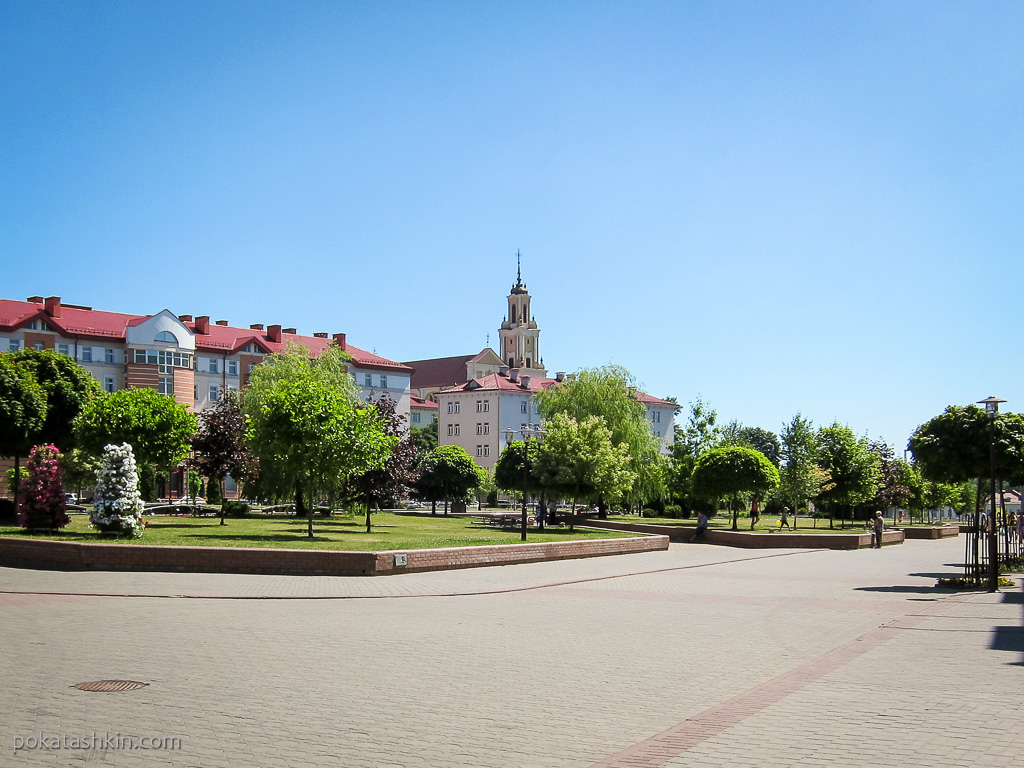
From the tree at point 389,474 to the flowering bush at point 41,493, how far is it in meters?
12.0

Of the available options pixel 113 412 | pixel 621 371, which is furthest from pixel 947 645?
pixel 621 371

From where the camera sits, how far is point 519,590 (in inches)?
770

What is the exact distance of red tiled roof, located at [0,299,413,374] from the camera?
229ft

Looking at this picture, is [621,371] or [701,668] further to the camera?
[621,371]

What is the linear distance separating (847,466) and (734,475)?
960cm

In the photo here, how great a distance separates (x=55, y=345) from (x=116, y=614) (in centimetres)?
6281

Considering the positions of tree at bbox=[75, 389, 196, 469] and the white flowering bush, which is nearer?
the white flowering bush

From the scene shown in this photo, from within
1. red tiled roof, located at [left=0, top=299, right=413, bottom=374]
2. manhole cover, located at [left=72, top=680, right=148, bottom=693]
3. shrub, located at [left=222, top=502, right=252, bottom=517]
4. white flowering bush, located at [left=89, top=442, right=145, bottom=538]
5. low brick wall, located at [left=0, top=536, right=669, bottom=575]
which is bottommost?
shrub, located at [left=222, top=502, right=252, bottom=517]

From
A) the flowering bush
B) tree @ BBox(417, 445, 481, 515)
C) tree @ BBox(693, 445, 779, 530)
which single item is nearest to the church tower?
tree @ BBox(417, 445, 481, 515)

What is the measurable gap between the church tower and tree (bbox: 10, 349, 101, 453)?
106915 mm

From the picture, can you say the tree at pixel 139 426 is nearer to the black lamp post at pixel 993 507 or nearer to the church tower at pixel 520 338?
the black lamp post at pixel 993 507

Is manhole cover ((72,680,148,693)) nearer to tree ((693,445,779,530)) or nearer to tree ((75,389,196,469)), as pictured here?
→ tree ((75,389,196,469))

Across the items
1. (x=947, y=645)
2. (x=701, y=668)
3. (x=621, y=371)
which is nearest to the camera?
(x=701, y=668)

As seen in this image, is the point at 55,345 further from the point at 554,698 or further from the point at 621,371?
the point at 554,698
